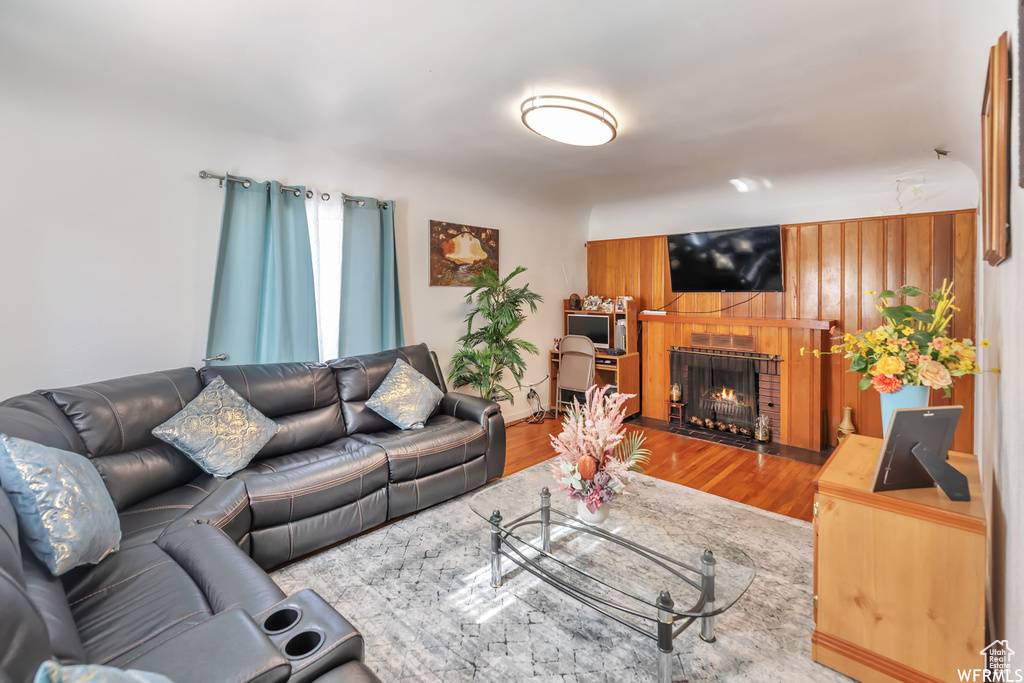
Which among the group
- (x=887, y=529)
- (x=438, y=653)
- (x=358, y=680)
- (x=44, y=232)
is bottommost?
(x=438, y=653)

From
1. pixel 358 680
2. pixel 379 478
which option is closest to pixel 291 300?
pixel 379 478

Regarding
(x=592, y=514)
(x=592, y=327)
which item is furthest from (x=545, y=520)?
(x=592, y=327)

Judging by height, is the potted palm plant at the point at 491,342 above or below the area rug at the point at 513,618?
above

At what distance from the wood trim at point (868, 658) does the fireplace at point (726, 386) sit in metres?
3.15

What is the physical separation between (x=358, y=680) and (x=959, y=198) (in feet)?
16.9

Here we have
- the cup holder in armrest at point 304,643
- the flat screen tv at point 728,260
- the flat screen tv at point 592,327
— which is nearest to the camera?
the cup holder in armrest at point 304,643

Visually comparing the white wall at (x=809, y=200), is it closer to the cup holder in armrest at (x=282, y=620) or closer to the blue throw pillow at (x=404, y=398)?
the blue throw pillow at (x=404, y=398)

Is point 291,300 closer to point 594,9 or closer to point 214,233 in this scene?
point 214,233

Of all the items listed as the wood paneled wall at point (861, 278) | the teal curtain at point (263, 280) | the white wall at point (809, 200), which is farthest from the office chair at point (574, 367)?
the teal curtain at point (263, 280)

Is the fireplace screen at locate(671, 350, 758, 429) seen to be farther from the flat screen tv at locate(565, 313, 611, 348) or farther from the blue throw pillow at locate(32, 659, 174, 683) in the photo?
the blue throw pillow at locate(32, 659, 174, 683)

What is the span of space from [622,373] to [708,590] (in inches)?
143

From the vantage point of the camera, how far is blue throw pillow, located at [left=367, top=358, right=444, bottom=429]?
3275mm

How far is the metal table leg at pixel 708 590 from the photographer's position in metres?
1.63

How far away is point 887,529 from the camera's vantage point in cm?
156
